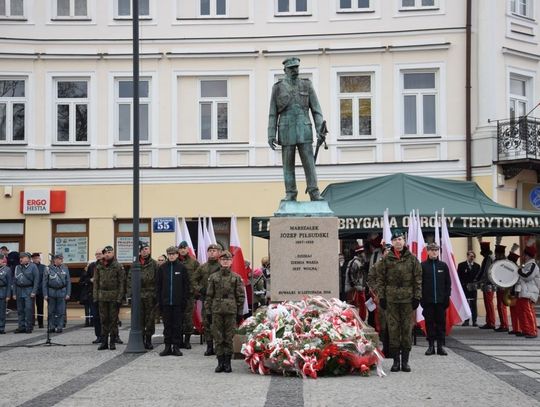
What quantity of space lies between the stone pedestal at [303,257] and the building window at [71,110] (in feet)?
45.3

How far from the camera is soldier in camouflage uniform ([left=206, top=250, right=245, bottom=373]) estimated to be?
12867mm

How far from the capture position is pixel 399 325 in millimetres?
13016

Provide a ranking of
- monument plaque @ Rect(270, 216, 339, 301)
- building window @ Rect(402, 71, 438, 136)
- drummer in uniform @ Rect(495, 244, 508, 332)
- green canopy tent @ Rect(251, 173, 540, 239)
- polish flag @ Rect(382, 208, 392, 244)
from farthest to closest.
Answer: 1. building window @ Rect(402, 71, 438, 136)
2. drummer in uniform @ Rect(495, 244, 508, 332)
3. green canopy tent @ Rect(251, 173, 540, 239)
4. polish flag @ Rect(382, 208, 392, 244)
5. monument plaque @ Rect(270, 216, 339, 301)

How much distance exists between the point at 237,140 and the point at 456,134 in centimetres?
622

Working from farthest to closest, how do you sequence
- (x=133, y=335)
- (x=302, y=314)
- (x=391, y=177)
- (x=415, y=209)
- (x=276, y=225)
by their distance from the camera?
(x=391, y=177) < (x=415, y=209) < (x=133, y=335) < (x=276, y=225) < (x=302, y=314)

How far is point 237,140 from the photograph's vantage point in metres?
26.8

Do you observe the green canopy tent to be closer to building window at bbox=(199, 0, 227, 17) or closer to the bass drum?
the bass drum

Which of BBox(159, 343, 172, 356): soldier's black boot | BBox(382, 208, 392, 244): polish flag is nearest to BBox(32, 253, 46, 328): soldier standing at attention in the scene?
BBox(159, 343, 172, 356): soldier's black boot

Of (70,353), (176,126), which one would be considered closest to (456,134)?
(176,126)

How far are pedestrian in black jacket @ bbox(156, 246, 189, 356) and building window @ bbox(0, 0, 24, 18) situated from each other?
46.9 feet

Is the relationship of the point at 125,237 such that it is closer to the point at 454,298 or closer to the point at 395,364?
the point at 454,298

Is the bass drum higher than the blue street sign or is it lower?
lower

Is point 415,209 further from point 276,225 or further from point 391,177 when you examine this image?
point 276,225

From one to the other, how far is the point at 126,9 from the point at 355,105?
7.31 meters
